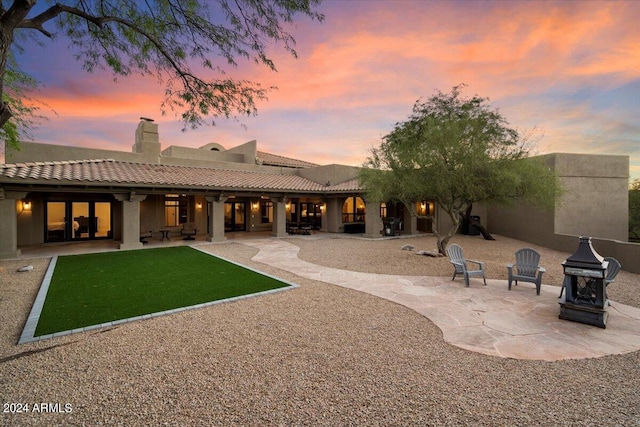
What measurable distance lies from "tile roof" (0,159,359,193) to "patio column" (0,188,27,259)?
975mm

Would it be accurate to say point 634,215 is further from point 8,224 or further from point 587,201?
point 8,224

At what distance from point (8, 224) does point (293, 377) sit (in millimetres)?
14122

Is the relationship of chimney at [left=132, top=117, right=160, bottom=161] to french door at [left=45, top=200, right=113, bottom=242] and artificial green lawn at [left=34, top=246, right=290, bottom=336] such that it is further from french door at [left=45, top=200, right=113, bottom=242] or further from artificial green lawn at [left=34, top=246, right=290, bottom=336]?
artificial green lawn at [left=34, top=246, right=290, bottom=336]

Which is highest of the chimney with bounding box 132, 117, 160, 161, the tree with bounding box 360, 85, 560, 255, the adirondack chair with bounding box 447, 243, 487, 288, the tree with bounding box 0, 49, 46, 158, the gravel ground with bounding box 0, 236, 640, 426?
the chimney with bounding box 132, 117, 160, 161

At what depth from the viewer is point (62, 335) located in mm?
4547

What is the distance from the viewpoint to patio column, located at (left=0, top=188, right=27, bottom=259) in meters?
10.9

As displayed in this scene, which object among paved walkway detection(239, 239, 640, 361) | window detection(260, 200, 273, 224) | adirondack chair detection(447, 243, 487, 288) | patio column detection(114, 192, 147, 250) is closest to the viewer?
paved walkway detection(239, 239, 640, 361)

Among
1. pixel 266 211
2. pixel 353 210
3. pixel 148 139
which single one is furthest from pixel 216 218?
pixel 353 210

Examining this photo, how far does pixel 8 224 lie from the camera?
1105 cm

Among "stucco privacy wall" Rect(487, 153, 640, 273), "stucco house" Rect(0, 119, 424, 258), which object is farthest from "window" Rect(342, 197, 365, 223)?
"stucco privacy wall" Rect(487, 153, 640, 273)

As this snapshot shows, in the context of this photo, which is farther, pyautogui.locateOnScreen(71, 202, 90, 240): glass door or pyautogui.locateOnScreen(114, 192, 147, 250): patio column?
pyautogui.locateOnScreen(71, 202, 90, 240): glass door

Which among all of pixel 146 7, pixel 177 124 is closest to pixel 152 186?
pixel 177 124

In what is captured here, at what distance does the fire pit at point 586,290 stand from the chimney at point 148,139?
66.5ft

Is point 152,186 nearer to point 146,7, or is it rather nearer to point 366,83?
point 146,7
